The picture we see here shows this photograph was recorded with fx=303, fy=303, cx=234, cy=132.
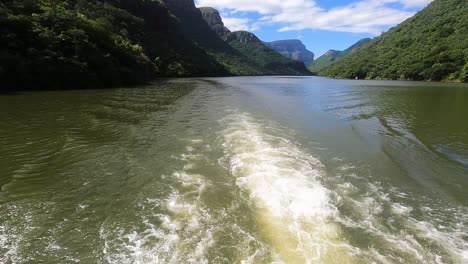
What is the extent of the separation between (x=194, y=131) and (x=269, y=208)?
9.23 m

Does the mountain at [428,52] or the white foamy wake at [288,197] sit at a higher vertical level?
the mountain at [428,52]

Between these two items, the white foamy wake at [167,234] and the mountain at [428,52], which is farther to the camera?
the mountain at [428,52]

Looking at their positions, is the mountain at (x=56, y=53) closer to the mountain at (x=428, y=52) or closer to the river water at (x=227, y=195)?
the river water at (x=227, y=195)

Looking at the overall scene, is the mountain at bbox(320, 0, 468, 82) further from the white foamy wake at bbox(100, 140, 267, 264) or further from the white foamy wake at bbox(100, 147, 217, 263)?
the white foamy wake at bbox(100, 147, 217, 263)

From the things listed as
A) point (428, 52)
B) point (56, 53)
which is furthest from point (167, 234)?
point (428, 52)

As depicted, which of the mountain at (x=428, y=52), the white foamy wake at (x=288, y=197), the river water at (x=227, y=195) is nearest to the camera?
A: the river water at (x=227, y=195)

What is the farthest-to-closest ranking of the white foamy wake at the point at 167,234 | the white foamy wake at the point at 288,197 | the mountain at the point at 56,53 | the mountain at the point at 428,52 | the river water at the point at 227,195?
the mountain at the point at 428,52 < the mountain at the point at 56,53 < the white foamy wake at the point at 288,197 < the river water at the point at 227,195 < the white foamy wake at the point at 167,234

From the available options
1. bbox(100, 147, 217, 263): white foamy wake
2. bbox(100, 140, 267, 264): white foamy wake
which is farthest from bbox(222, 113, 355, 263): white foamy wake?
bbox(100, 147, 217, 263): white foamy wake

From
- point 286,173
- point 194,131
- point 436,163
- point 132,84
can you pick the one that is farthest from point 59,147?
point 132,84

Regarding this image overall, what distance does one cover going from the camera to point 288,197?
27.9 ft

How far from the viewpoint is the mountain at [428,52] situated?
96.8m

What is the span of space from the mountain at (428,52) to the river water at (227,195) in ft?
311

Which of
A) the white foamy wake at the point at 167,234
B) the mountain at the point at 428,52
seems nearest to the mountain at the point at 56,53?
the white foamy wake at the point at 167,234

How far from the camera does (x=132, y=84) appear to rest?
49.9 metres
